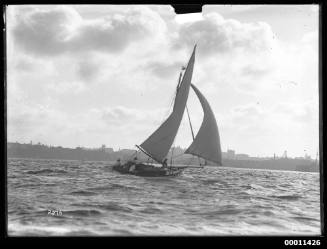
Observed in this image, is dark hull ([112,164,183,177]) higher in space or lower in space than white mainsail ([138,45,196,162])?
lower

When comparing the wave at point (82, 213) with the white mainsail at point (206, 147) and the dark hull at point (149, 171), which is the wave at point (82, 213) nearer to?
the white mainsail at point (206, 147)

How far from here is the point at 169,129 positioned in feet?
114

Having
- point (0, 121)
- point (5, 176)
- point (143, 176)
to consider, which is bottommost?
point (143, 176)

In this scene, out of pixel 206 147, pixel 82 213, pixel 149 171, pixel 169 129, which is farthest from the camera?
pixel 149 171

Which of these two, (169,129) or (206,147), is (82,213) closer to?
(169,129)

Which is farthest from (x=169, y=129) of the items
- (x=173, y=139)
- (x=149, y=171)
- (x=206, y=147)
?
(x=149, y=171)

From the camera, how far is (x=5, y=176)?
27.3 ft

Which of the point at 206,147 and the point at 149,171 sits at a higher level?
the point at 206,147

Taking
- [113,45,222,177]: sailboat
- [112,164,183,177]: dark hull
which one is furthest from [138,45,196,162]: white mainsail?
[112,164,183,177]: dark hull

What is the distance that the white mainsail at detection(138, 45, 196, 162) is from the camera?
3246cm

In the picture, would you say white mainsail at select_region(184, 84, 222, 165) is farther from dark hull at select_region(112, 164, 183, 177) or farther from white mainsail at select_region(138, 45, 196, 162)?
dark hull at select_region(112, 164, 183, 177)
